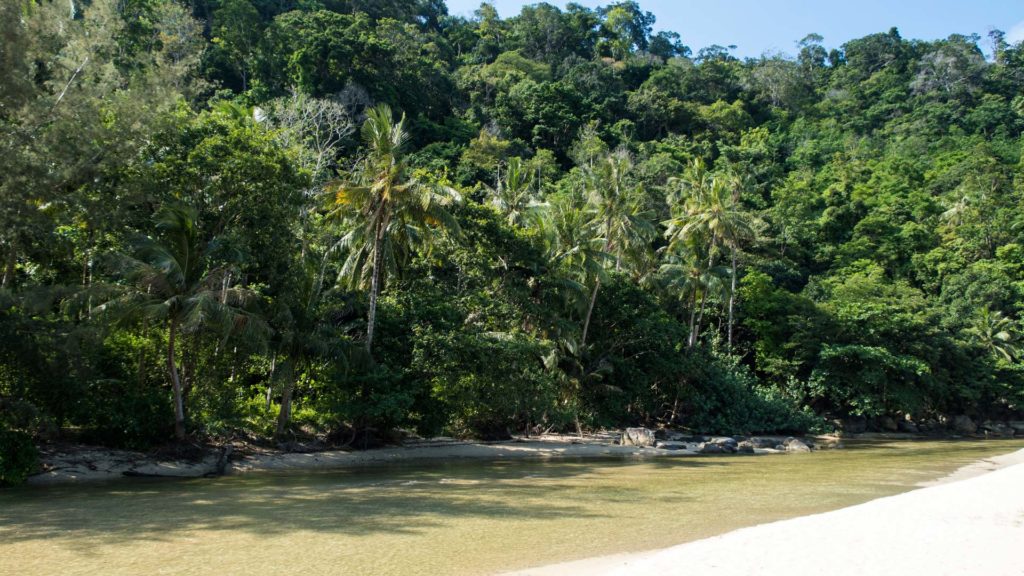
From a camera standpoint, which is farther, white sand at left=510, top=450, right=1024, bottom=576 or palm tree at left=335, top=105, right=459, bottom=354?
palm tree at left=335, top=105, right=459, bottom=354

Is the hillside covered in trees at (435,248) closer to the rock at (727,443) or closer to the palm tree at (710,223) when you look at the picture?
the palm tree at (710,223)

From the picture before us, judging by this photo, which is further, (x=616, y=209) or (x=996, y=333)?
(x=996, y=333)

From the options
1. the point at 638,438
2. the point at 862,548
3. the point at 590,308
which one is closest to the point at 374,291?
the point at 590,308

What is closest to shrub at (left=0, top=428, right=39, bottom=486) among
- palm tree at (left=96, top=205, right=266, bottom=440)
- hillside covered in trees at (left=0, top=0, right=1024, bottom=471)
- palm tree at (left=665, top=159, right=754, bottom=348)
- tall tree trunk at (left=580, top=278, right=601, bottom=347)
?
hillside covered in trees at (left=0, top=0, right=1024, bottom=471)

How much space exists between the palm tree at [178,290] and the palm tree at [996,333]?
39.2 m

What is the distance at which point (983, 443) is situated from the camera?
31469mm

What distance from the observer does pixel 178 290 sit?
17266mm

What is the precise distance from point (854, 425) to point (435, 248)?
961 inches

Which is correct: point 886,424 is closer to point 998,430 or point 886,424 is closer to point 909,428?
point 909,428

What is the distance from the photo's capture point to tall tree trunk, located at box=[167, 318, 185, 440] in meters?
17.5

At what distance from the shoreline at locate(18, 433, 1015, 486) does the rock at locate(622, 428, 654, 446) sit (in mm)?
569

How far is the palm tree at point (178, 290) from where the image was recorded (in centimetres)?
1634

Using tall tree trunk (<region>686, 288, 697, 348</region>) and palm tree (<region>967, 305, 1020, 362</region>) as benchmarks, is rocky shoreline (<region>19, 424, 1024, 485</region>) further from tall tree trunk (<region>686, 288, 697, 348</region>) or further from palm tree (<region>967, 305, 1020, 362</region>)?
palm tree (<region>967, 305, 1020, 362</region>)

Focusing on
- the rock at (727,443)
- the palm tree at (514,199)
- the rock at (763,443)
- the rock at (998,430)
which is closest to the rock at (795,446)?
the rock at (763,443)
